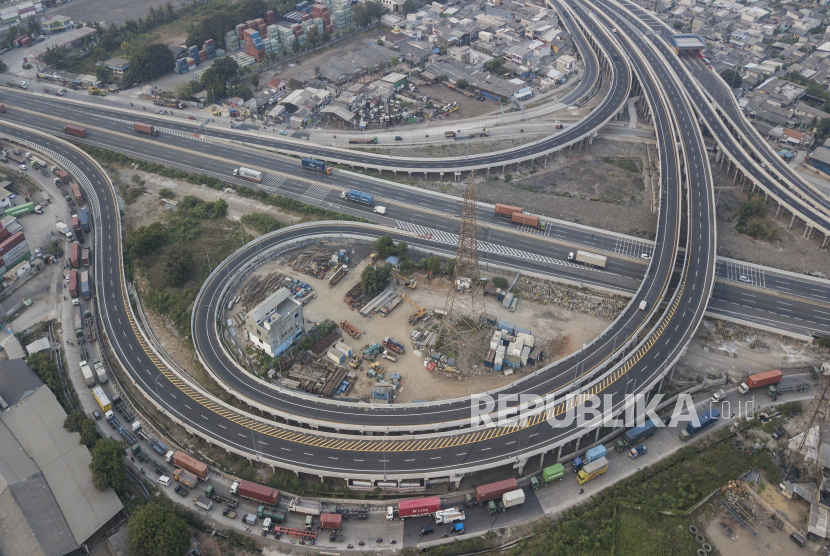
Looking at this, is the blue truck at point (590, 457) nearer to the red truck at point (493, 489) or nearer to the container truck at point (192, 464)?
the red truck at point (493, 489)

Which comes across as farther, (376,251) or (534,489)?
(376,251)

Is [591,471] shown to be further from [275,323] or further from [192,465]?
[192,465]

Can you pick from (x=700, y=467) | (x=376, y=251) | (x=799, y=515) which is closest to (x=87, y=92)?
(x=376, y=251)

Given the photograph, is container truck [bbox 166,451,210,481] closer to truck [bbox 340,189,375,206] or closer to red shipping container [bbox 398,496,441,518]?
red shipping container [bbox 398,496,441,518]

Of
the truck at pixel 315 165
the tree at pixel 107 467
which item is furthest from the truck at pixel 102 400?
the truck at pixel 315 165

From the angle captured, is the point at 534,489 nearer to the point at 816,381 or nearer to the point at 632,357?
the point at 632,357

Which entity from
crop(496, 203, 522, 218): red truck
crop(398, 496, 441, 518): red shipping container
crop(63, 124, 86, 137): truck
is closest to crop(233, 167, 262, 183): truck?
crop(63, 124, 86, 137): truck
